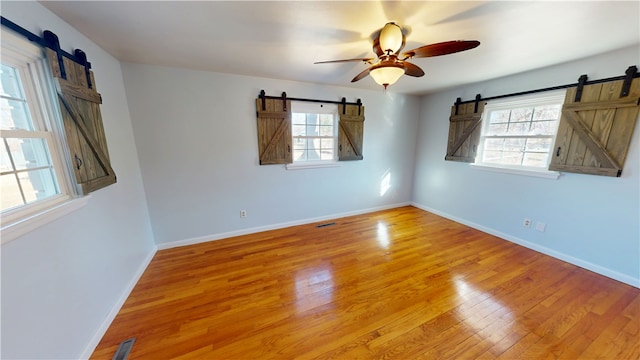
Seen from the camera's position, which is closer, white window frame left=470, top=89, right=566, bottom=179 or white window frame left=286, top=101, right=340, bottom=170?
white window frame left=470, top=89, right=566, bottom=179

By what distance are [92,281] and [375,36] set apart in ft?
9.90

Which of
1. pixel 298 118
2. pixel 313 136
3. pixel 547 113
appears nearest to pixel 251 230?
pixel 313 136

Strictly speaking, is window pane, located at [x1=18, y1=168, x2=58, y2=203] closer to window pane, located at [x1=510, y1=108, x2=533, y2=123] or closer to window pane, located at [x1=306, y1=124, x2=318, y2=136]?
window pane, located at [x1=306, y1=124, x2=318, y2=136]

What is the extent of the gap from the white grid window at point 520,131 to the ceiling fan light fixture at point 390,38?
243 centimetres

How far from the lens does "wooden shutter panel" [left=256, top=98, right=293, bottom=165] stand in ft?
10.2

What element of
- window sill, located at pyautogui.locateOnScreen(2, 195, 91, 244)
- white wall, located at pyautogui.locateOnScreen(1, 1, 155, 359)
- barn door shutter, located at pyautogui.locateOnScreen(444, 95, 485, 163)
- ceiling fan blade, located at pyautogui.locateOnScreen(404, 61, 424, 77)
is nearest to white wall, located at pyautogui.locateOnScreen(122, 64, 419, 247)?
white wall, located at pyautogui.locateOnScreen(1, 1, 155, 359)

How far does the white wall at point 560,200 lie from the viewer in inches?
85.5

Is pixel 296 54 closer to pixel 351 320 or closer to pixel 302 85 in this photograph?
pixel 302 85

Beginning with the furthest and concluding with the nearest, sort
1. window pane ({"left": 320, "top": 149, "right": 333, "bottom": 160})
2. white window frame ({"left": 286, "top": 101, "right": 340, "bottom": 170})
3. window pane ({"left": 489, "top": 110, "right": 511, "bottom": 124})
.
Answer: window pane ({"left": 320, "top": 149, "right": 333, "bottom": 160}) < white window frame ({"left": 286, "top": 101, "right": 340, "bottom": 170}) < window pane ({"left": 489, "top": 110, "right": 511, "bottom": 124})

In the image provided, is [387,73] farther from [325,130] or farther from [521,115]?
[521,115]

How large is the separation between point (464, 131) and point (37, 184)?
4874 millimetres

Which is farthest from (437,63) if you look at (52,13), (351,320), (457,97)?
(52,13)

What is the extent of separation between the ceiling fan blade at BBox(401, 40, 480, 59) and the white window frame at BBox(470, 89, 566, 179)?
2.09 m

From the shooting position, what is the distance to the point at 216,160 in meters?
2.97
